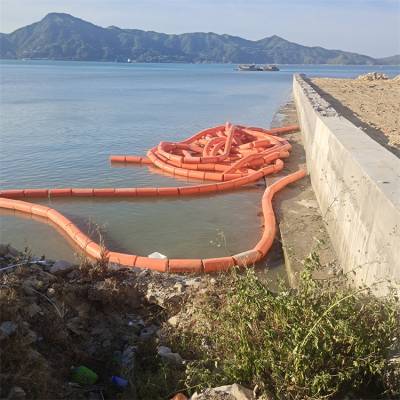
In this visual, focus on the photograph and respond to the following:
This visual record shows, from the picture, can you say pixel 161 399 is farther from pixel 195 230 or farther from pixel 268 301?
pixel 195 230

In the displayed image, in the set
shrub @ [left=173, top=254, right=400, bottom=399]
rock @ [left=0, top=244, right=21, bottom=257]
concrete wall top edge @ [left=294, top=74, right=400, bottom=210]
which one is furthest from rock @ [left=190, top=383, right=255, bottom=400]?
rock @ [left=0, top=244, right=21, bottom=257]

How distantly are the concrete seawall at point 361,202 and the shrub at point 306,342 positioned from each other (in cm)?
34

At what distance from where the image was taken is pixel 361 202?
590 centimetres

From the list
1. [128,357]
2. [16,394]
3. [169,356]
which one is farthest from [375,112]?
[16,394]

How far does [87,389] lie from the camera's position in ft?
11.6

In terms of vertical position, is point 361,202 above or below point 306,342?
above

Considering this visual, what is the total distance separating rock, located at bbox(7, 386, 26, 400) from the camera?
9.60ft

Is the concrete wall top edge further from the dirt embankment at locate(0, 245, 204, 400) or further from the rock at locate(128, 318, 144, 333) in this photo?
the rock at locate(128, 318, 144, 333)

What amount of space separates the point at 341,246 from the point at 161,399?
4273mm

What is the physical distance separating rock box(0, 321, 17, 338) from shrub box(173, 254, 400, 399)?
1.40 meters

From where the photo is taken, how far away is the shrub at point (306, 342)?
3066 mm

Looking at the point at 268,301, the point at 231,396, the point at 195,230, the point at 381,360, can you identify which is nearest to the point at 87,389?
the point at 231,396

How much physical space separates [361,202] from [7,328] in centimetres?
451

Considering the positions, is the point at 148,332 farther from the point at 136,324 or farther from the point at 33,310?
the point at 33,310
